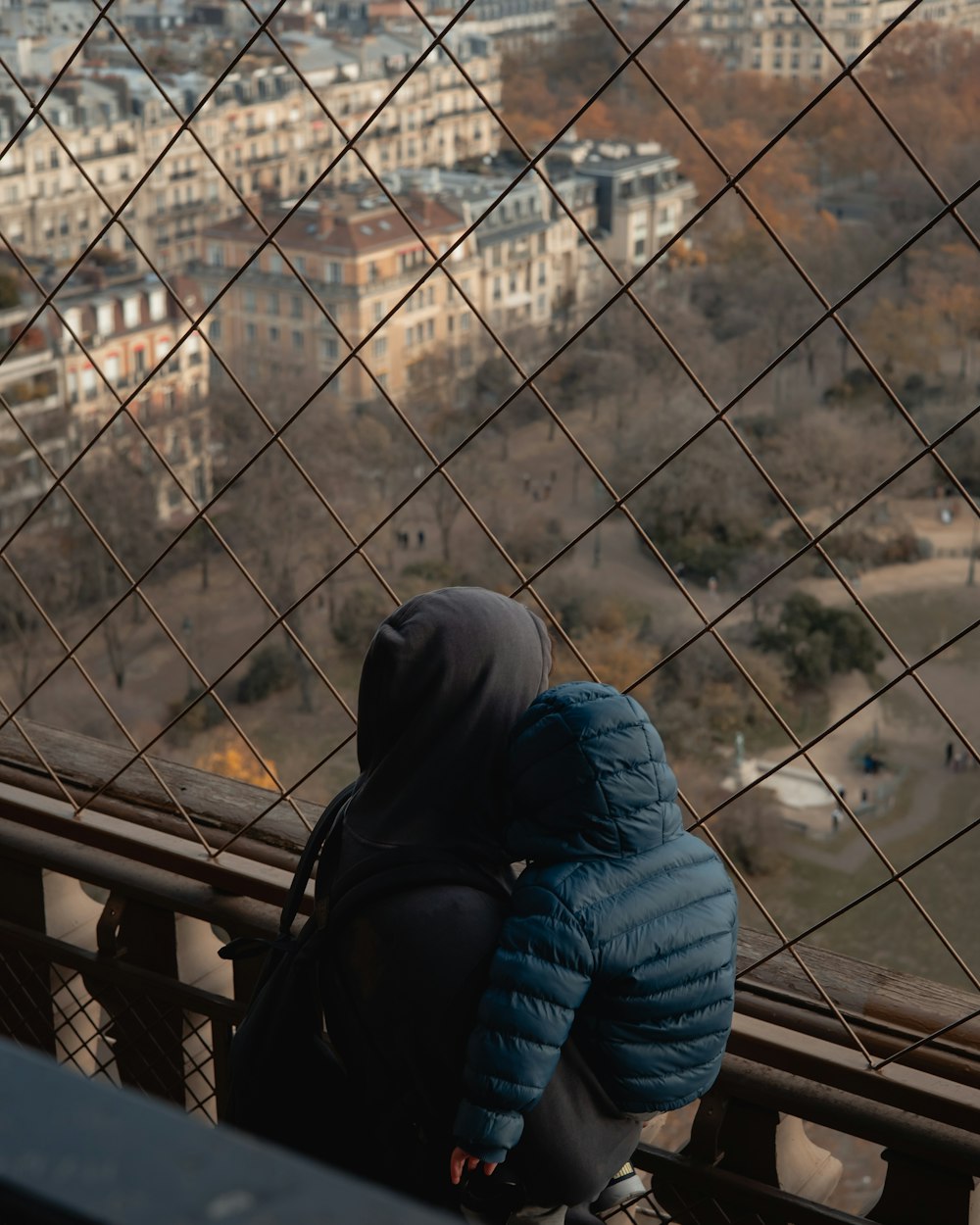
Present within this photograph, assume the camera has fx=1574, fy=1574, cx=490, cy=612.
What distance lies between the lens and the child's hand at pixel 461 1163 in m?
0.89

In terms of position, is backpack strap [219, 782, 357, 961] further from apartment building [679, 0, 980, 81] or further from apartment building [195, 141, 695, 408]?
apartment building [679, 0, 980, 81]

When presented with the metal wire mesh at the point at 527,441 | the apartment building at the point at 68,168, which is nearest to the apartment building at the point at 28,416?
the metal wire mesh at the point at 527,441

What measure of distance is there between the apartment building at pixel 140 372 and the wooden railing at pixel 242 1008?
14.8 metres

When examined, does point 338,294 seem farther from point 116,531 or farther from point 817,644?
point 817,644

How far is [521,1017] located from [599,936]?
0.20 feet

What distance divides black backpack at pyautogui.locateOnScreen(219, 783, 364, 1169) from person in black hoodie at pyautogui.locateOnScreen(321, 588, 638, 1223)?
0.01 meters

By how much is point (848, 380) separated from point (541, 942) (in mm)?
19964

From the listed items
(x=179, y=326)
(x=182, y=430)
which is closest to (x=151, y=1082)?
(x=182, y=430)

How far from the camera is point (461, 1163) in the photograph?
2.94ft

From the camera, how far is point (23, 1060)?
0.91ft

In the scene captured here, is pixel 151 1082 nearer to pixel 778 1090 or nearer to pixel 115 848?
pixel 115 848

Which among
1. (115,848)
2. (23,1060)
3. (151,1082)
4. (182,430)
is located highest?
(23,1060)

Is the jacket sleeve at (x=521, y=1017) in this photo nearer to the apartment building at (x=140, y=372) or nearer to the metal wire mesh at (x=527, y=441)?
the metal wire mesh at (x=527, y=441)

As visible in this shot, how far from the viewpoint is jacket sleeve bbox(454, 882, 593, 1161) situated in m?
0.85
